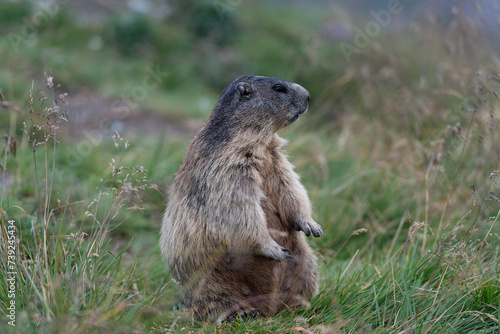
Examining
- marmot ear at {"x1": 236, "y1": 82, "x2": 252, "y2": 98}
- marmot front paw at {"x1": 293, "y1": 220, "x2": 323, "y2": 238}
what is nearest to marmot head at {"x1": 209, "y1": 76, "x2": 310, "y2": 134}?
marmot ear at {"x1": 236, "y1": 82, "x2": 252, "y2": 98}

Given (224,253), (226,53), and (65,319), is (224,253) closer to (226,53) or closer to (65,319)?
(65,319)

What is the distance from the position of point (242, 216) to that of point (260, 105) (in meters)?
0.76

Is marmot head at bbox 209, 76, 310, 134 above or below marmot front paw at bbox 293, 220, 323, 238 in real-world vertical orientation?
above

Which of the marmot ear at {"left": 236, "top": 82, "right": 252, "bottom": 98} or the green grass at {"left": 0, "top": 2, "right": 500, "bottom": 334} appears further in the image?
the marmot ear at {"left": 236, "top": 82, "right": 252, "bottom": 98}

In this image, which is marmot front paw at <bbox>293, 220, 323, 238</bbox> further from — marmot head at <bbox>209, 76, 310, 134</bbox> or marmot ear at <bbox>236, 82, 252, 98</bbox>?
marmot ear at <bbox>236, 82, 252, 98</bbox>

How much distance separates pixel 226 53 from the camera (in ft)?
33.5

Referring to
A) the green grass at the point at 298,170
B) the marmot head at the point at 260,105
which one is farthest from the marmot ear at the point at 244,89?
the green grass at the point at 298,170

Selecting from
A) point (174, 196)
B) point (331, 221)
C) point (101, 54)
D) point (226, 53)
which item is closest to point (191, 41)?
point (226, 53)

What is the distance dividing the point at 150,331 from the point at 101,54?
749 cm

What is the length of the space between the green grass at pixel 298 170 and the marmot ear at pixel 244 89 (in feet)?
2.65

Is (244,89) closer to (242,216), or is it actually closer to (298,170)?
(242,216)

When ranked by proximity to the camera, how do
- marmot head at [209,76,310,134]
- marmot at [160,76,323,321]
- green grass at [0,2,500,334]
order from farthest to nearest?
marmot head at [209,76,310,134], marmot at [160,76,323,321], green grass at [0,2,500,334]

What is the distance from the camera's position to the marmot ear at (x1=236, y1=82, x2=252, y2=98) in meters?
3.40

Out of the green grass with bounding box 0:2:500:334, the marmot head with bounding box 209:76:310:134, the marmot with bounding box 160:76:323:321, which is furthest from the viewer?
the marmot head with bounding box 209:76:310:134
